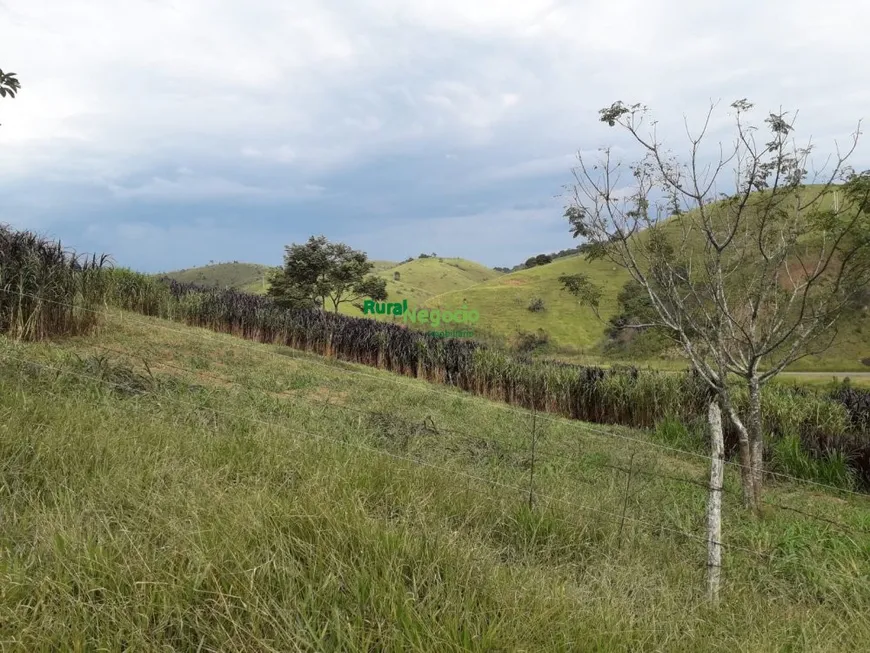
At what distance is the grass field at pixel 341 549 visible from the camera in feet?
5.70

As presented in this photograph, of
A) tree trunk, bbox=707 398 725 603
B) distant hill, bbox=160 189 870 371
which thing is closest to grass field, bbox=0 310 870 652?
tree trunk, bbox=707 398 725 603

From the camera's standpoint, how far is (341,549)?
6.91 feet

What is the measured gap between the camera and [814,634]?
221cm

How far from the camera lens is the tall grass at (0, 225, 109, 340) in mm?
6645

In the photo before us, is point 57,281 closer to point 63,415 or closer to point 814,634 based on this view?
point 63,415

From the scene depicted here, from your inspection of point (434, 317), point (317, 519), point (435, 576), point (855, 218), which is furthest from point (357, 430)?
point (434, 317)

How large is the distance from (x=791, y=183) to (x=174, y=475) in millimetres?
5718

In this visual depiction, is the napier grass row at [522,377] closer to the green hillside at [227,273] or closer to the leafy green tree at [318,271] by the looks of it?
the leafy green tree at [318,271]

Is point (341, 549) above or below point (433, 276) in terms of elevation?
below

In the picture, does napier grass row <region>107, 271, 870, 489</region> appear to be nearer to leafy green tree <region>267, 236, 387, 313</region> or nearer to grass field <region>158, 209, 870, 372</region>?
leafy green tree <region>267, 236, 387, 313</region>

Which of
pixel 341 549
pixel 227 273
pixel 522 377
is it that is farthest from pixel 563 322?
pixel 227 273

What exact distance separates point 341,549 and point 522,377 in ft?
32.4

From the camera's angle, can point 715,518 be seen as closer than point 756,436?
Yes

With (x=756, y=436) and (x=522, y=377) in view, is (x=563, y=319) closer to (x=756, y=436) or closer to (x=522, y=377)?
(x=522, y=377)
